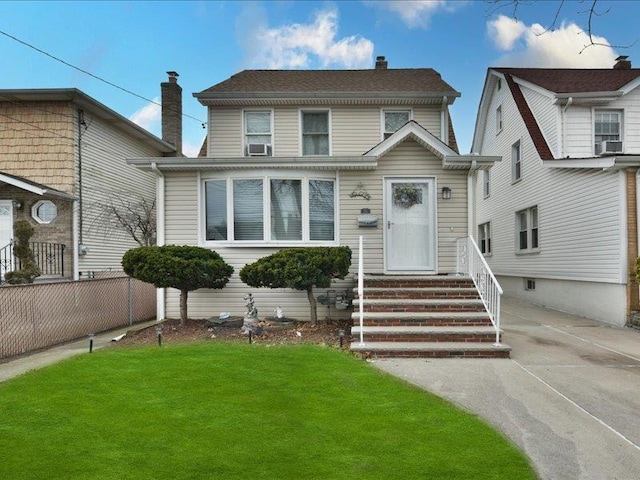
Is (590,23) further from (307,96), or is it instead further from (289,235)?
(307,96)

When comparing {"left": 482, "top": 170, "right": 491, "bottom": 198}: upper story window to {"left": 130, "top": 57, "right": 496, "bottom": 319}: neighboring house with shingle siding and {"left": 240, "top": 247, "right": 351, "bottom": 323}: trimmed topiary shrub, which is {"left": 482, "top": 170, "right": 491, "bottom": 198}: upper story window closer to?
{"left": 130, "top": 57, "right": 496, "bottom": 319}: neighboring house with shingle siding

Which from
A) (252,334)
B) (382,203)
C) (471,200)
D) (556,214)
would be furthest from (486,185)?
(252,334)

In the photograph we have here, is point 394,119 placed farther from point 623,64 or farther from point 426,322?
point 623,64

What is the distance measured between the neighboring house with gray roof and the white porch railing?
3703 millimetres

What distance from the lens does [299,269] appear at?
8148mm

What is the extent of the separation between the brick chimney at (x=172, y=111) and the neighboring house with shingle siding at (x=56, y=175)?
13.5ft

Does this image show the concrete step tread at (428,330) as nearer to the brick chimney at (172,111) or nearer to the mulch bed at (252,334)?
the mulch bed at (252,334)

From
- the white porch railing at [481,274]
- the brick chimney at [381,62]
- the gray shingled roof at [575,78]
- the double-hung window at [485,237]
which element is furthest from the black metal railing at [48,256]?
the double-hung window at [485,237]

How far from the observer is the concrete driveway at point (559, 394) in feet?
12.3

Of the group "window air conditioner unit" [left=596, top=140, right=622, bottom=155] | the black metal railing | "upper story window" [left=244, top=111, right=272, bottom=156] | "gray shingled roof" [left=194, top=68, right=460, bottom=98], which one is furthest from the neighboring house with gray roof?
the black metal railing

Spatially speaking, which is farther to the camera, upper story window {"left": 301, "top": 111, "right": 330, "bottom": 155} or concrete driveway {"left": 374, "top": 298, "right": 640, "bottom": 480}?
upper story window {"left": 301, "top": 111, "right": 330, "bottom": 155}

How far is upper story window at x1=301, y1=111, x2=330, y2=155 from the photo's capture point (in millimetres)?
13586

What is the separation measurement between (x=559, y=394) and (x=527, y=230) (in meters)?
10.9

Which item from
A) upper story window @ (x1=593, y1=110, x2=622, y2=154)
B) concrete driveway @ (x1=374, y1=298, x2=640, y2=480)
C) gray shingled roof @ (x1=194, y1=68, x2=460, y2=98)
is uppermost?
gray shingled roof @ (x1=194, y1=68, x2=460, y2=98)
